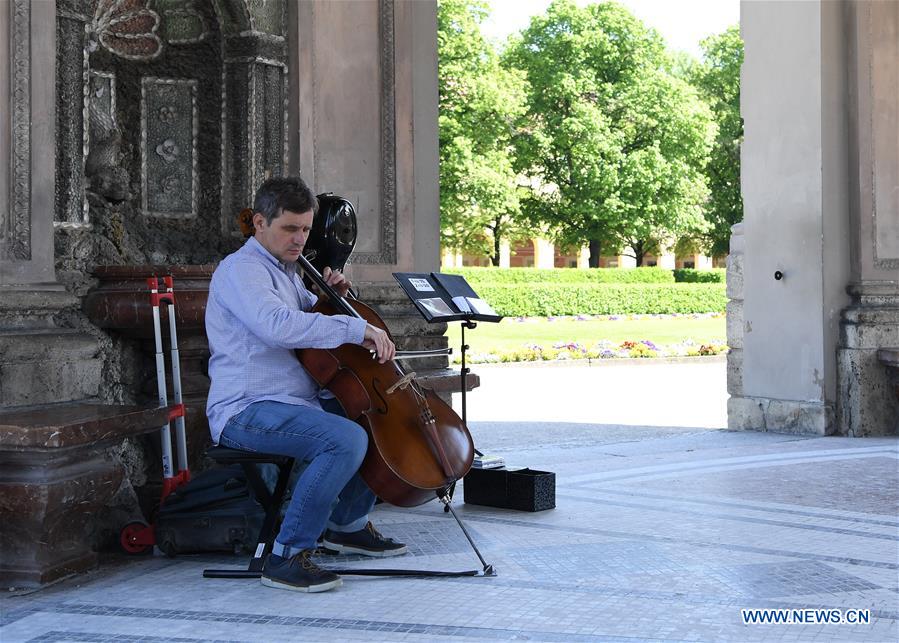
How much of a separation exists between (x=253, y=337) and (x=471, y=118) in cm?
3225

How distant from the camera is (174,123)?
679 cm

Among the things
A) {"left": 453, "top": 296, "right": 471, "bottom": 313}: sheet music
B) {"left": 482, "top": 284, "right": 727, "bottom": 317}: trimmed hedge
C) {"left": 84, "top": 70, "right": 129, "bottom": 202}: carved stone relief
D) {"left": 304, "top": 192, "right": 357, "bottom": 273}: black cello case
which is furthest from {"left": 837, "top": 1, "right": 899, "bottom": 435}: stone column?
{"left": 482, "top": 284, "right": 727, "bottom": 317}: trimmed hedge

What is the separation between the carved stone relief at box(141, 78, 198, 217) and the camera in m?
6.71

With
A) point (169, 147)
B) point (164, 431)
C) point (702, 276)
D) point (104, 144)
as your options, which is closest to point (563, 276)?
point (702, 276)

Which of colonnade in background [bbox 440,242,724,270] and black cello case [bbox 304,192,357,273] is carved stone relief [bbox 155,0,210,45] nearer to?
black cello case [bbox 304,192,357,273]

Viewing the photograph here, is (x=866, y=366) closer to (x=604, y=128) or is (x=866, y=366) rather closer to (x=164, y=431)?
(x=164, y=431)

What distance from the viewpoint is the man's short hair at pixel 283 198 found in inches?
181

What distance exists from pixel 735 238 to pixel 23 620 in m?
8.13

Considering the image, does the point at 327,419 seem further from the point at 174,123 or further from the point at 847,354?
the point at 847,354

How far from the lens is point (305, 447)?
14.6ft

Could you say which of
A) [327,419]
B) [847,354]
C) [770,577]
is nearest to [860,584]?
[770,577]

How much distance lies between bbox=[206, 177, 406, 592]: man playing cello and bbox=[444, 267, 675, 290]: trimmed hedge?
2677 cm

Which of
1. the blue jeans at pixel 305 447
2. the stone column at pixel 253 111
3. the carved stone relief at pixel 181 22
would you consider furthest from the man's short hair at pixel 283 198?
the carved stone relief at pixel 181 22

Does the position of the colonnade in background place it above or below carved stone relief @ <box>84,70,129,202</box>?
above
